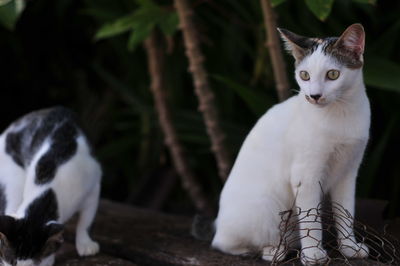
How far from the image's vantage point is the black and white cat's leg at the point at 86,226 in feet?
6.57

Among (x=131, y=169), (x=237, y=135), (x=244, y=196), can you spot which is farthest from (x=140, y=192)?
(x=244, y=196)

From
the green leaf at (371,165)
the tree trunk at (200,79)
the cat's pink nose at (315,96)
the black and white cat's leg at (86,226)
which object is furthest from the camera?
the green leaf at (371,165)

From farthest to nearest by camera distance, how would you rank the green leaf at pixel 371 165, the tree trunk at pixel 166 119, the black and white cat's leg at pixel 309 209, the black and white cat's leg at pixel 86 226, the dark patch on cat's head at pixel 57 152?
the tree trunk at pixel 166 119 < the green leaf at pixel 371 165 < the black and white cat's leg at pixel 86 226 < the dark patch on cat's head at pixel 57 152 < the black and white cat's leg at pixel 309 209

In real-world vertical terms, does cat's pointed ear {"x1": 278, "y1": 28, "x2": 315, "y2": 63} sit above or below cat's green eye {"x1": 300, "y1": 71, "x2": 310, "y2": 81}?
above

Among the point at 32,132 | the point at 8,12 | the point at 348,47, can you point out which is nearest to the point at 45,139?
the point at 32,132

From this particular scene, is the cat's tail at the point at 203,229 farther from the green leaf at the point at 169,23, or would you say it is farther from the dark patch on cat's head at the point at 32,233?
the green leaf at the point at 169,23

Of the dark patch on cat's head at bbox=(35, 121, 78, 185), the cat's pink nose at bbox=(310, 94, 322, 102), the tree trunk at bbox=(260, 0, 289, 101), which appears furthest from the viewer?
the tree trunk at bbox=(260, 0, 289, 101)

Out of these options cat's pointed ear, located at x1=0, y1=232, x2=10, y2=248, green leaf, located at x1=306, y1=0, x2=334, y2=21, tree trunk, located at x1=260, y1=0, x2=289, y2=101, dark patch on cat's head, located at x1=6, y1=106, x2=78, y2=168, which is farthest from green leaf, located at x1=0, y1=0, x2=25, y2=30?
green leaf, located at x1=306, y1=0, x2=334, y2=21

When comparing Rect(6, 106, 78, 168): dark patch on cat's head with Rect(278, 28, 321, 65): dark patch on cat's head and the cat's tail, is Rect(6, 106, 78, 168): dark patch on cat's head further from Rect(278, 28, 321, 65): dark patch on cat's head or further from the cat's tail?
Rect(278, 28, 321, 65): dark patch on cat's head

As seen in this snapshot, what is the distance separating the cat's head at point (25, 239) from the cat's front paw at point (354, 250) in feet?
2.61

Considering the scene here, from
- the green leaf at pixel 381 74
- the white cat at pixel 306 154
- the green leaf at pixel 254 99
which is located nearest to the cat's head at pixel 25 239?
the white cat at pixel 306 154

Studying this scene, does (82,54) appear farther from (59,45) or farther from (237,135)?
(237,135)

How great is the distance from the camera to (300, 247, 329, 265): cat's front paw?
170cm

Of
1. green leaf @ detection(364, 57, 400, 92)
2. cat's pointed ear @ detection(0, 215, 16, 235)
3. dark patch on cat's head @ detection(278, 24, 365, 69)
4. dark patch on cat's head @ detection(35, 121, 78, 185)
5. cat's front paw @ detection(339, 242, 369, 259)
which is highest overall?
dark patch on cat's head @ detection(278, 24, 365, 69)
